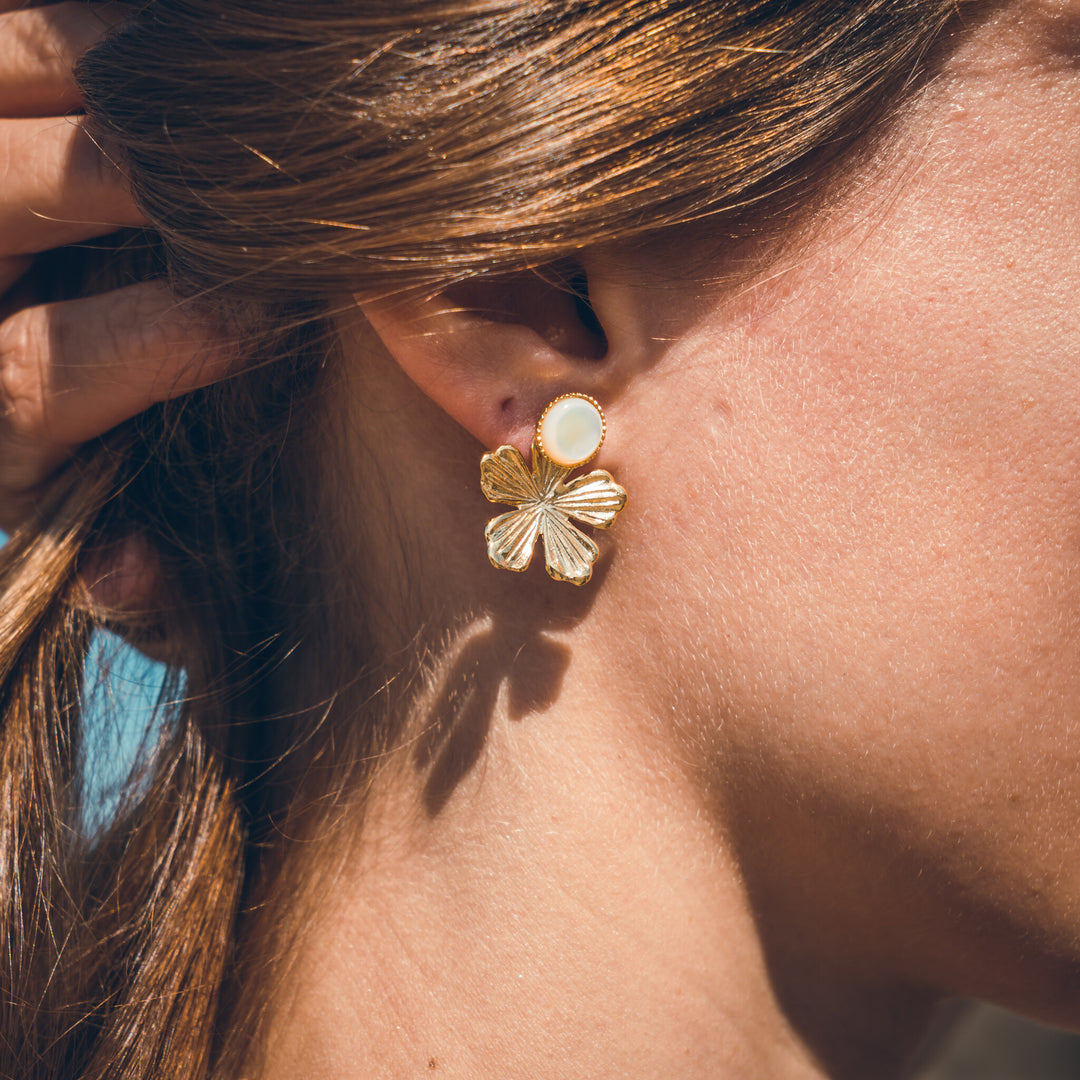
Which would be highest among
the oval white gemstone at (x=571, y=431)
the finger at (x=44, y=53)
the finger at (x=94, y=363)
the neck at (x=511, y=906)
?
the finger at (x=44, y=53)

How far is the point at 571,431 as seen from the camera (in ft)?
2.87

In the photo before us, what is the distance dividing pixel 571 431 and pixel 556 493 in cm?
7

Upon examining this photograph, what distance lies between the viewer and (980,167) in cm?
85

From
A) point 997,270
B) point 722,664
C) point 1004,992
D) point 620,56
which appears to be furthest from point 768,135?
point 1004,992

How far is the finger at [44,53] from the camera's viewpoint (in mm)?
994

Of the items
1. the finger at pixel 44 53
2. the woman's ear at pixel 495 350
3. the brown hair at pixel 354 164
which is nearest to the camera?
the brown hair at pixel 354 164

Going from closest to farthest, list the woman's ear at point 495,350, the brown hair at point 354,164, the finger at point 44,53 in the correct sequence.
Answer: the brown hair at point 354,164 → the woman's ear at point 495,350 → the finger at point 44,53

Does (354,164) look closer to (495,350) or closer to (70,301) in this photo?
(495,350)

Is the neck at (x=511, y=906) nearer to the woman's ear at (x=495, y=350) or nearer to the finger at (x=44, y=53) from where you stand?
the woman's ear at (x=495, y=350)

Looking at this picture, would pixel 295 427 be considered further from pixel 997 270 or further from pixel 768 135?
pixel 997 270

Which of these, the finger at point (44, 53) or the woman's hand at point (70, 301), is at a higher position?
the finger at point (44, 53)

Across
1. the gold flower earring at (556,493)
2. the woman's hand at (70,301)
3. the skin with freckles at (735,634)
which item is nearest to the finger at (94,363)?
the woman's hand at (70,301)

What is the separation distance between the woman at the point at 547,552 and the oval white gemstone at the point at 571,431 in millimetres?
44

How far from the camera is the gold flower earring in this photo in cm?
87
